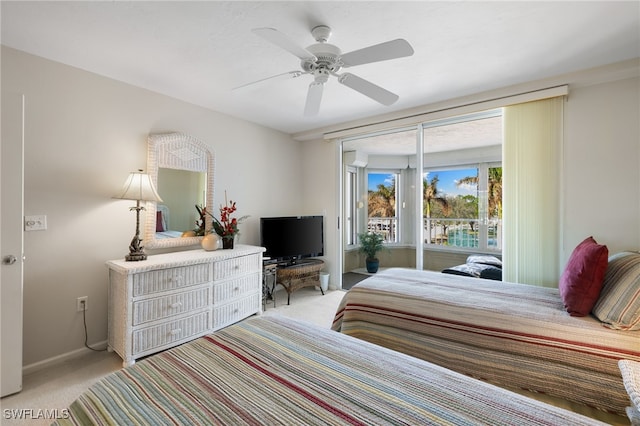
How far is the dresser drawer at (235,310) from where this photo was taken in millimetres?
2848

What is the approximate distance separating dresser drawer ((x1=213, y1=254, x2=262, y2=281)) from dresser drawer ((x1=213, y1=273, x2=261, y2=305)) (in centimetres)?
6

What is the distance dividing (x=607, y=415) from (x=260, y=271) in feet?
9.64

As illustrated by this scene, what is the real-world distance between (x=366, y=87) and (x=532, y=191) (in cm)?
206

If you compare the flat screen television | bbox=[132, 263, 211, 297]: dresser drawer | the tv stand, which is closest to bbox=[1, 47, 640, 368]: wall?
bbox=[132, 263, 211, 297]: dresser drawer

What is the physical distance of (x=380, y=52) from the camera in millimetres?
1676

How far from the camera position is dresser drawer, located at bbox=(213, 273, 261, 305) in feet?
9.35

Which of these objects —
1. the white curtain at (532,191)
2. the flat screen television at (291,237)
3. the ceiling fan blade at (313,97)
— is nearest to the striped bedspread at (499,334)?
the white curtain at (532,191)

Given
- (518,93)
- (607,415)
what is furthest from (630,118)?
(607,415)

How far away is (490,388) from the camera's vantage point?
1031mm

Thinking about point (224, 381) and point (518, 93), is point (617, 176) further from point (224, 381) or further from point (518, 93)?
point (224, 381)

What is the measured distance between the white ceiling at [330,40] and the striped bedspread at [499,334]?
1.87 meters

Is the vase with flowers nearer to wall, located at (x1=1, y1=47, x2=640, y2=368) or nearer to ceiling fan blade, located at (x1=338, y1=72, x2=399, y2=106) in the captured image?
wall, located at (x1=1, y1=47, x2=640, y2=368)

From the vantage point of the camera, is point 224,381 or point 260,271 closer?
point 224,381

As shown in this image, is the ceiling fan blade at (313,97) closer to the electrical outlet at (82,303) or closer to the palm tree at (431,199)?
the palm tree at (431,199)
